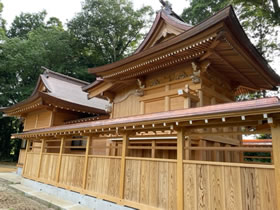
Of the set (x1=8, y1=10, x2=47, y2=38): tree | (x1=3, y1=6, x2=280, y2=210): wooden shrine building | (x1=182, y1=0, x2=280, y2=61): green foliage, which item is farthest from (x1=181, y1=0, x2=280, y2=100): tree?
(x1=8, y1=10, x2=47, y2=38): tree

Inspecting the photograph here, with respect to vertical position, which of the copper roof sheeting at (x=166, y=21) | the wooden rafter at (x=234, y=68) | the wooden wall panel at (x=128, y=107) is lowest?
the wooden wall panel at (x=128, y=107)

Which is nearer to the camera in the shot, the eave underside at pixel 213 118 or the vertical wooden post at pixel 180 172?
the eave underside at pixel 213 118

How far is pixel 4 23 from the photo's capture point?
76.1 feet

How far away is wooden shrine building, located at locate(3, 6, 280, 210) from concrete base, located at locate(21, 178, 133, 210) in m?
0.15

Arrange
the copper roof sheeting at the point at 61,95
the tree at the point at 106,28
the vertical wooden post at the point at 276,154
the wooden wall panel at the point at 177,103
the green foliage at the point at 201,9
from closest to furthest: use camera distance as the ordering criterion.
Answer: the vertical wooden post at the point at 276,154, the wooden wall panel at the point at 177,103, the copper roof sheeting at the point at 61,95, the green foliage at the point at 201,9, the tree at the point at 106,28

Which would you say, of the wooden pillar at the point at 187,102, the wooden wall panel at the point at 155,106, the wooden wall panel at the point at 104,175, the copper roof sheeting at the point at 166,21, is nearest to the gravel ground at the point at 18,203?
the wooden wall panel at the point at 104,175

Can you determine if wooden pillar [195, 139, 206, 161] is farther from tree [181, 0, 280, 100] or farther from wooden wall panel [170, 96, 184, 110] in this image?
tree [181, 0, 280, 100]

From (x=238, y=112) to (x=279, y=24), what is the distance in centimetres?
1090

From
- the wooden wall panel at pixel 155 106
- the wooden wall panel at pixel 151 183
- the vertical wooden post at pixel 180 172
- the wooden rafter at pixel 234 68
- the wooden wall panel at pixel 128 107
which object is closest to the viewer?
the vertical wooden post at pixel 180 172

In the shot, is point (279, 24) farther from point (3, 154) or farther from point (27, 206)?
point (3, 154)

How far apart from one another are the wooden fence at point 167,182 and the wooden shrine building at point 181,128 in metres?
0.01

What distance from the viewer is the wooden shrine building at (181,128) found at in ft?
10.1

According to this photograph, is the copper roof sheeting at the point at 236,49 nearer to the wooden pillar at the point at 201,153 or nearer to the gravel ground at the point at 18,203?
the wooden pillar at the point at 201,153

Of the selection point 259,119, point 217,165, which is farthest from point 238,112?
point 217,165
